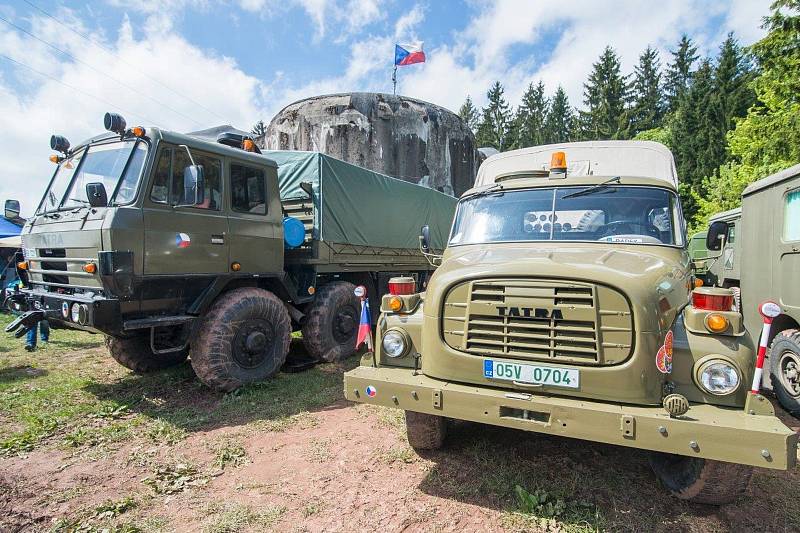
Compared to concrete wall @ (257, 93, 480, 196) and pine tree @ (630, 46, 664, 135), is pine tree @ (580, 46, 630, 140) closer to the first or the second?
pine tree @ (630, 46, 664, 135)

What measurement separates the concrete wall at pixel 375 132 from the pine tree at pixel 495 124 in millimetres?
37767

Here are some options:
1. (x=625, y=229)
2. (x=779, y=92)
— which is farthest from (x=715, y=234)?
(x=779, y=92)

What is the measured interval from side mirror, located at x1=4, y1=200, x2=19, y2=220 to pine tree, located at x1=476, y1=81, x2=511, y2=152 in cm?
5437

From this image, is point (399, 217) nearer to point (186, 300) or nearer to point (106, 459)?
point (186, 300)

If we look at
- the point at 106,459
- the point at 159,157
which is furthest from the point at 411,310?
the point at 159,157

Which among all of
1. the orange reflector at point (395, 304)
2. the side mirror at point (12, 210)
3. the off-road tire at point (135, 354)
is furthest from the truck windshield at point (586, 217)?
the side mirror at point (12, 210)

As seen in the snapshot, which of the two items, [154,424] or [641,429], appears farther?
[154,424]

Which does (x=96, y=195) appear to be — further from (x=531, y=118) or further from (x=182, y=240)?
(x=531, y=118)

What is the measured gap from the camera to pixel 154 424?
471 centimetres

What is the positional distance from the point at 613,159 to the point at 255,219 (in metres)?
4.67

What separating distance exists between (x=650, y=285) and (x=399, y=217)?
632 cm

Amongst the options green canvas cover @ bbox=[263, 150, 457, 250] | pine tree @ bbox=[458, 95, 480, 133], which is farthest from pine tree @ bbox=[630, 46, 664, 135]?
green canvas cover @ bbox=[263, 150, 457, 250]

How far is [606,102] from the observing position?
46.6m

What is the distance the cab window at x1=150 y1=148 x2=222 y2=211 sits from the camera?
16.4 ft
